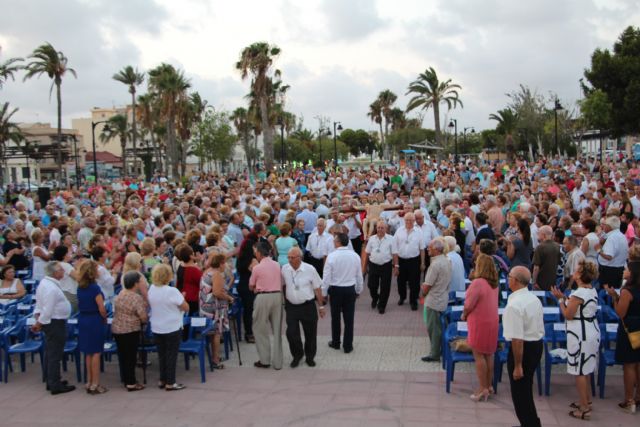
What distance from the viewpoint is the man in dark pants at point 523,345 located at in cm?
550

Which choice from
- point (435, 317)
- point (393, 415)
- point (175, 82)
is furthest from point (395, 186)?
point (175, 82)

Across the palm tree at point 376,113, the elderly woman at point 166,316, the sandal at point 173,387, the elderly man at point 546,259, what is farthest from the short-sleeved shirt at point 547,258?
the palm tree at point 376,113

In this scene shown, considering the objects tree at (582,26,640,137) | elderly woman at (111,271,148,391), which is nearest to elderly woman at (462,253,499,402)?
elderly woman at (111,271,148,391)

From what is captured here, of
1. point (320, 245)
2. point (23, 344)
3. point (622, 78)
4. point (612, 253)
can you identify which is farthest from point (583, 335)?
point (622, 78)

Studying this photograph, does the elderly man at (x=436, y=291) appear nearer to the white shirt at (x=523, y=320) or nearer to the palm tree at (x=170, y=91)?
the white shirt at (x=523, y=320)

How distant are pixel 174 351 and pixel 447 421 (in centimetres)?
317

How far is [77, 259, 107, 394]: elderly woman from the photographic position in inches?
278

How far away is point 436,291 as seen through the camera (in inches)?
301

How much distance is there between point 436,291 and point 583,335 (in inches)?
77.2

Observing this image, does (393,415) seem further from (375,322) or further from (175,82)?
(175,82)

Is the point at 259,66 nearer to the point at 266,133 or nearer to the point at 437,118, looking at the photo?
the point at 266,133

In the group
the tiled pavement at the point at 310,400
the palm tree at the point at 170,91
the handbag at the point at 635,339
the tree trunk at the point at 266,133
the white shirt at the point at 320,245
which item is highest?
the palm tree at the point at 170,91

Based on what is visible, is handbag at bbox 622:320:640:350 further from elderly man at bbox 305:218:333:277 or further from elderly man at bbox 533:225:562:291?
elderly man at bbox 305:218:333:277

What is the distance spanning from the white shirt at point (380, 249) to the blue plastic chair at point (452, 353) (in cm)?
329
